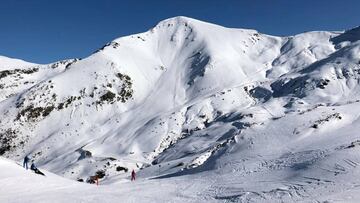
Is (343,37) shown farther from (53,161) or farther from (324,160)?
(324,160)

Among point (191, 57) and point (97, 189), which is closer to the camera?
point (97, 189)

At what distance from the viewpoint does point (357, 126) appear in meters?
33.8

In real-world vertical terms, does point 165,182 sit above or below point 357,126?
below

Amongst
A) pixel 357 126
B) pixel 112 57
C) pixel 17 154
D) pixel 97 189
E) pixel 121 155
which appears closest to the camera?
pixel 97 189

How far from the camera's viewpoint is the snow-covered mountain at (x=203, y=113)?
1041 inches

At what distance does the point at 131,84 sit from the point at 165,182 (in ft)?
236

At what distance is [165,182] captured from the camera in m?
28.7

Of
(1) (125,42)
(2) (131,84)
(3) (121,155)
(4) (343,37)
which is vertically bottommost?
(3) (121,155)

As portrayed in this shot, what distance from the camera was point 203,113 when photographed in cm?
7719

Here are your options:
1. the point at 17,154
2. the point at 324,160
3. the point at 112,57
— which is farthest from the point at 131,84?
the point at 324,160

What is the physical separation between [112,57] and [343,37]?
57.2m

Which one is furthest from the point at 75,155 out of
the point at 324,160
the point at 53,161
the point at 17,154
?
the point at 324,160

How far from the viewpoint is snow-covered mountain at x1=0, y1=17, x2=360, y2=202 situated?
86.7ft

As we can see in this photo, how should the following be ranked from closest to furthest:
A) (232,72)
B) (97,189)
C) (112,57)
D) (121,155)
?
(97,189)
(121,155)
(232,72)
(112,57)
